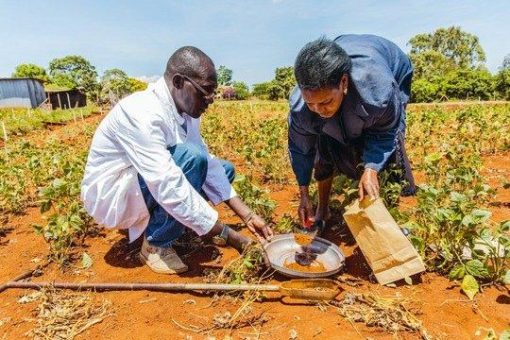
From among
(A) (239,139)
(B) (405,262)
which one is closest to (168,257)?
(B) (405,262)

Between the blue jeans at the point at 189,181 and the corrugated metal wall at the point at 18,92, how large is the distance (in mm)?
26023

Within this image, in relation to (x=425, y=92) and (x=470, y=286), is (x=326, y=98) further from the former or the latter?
(x=425, y=92)

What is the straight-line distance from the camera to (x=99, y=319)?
1.91m

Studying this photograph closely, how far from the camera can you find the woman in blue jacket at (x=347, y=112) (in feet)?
6.19

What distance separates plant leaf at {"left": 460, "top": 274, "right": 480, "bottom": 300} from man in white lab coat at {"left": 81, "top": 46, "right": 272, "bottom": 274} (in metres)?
0.94

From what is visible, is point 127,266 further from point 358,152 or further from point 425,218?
point 425,218

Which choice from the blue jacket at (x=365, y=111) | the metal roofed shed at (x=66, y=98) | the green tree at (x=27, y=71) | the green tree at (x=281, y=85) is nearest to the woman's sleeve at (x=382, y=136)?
the blue jacket at (x=365, y=111)

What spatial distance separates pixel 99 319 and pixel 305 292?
954 mm

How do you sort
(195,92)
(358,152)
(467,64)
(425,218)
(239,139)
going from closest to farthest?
1. (195,92)
2. (425,218)
3. (358,152)
4. (239,139)
5. (467,64)

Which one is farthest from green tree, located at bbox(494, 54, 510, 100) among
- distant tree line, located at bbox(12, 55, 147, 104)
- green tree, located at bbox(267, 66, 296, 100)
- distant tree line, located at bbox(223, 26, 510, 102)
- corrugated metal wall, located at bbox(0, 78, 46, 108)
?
corrugated metal wall, located at bbox(0, 78, 46, 108)

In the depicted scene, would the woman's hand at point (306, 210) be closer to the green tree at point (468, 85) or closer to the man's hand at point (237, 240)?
the man's hand at point (237, 240)

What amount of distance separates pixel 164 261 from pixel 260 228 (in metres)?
0.63

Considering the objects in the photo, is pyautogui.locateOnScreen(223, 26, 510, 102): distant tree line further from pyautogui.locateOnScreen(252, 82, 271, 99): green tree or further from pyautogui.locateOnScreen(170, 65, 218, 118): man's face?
pyautogui.locateOnScreen(170, 65, 218, 118): man's face

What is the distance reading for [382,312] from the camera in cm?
180
